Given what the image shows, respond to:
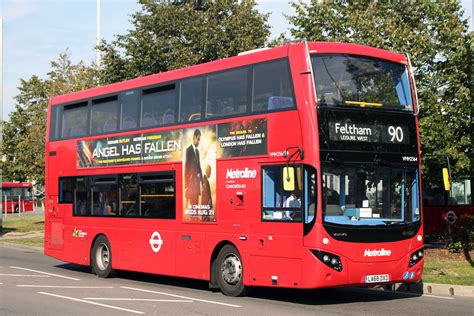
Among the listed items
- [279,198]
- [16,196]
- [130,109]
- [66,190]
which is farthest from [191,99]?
[16,196]

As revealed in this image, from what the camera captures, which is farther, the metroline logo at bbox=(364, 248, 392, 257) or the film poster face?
→ the film poster face

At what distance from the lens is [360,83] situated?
1347 centimetres

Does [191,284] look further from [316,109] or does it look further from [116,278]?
[316,109]

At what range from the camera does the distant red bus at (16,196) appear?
228 feet

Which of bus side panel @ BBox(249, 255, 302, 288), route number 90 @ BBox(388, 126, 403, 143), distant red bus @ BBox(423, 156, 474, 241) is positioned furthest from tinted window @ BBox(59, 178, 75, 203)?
distant red bus @ BBox(423, 156, 474, 241)

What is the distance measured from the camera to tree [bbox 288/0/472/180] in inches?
832

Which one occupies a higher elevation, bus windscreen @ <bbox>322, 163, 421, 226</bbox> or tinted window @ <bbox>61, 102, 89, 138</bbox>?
tinted window @ <bbox>61, 102, 89, 138</bbox>

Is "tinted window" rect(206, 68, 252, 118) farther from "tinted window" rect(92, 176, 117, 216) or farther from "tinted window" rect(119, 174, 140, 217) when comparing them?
"tinted window" rect(92, 176, 117, 216)

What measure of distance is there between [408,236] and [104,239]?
8219 mm

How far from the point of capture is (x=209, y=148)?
15133 mm

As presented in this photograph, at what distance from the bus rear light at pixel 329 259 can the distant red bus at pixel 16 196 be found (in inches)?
2315

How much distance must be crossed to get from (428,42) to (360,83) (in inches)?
363

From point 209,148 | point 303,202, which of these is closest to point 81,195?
point 209,148

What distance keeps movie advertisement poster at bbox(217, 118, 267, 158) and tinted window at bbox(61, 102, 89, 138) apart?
18.8 ft
